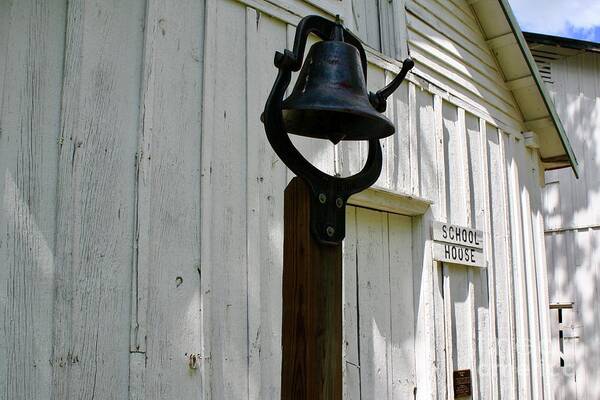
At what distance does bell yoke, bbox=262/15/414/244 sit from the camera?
6.31 ft

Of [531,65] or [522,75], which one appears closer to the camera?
[531,65]

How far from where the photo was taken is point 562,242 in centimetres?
1122

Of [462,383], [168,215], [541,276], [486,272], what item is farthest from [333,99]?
[541,276]

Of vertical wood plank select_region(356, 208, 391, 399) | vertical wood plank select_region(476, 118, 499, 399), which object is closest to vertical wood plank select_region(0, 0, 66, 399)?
vertical wood plank select_region(356, 208, 391, 399)

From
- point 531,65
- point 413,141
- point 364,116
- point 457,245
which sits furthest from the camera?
point 531,65

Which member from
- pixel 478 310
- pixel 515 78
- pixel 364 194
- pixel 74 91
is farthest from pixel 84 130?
pixel 515 78

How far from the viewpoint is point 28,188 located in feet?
7.88

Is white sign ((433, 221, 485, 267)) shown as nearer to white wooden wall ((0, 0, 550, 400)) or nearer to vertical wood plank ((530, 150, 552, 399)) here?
white wooden wall ((0, 0, 550, 400))

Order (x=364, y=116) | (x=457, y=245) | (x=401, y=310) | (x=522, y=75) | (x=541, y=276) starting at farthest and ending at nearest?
1. (x=541, y=276)
2. (x=522, y=75)
3. (x=457, y=245)
4. (x=401, y=310)
5. (x=364, y=116)

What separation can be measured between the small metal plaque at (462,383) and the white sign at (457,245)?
0.79 m

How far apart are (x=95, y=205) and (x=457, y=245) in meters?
2.95

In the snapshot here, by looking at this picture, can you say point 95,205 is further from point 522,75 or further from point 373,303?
point 522,75

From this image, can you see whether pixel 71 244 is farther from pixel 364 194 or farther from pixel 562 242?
pixel 562 242

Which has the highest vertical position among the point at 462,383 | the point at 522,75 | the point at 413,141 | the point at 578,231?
the point at 522,75
